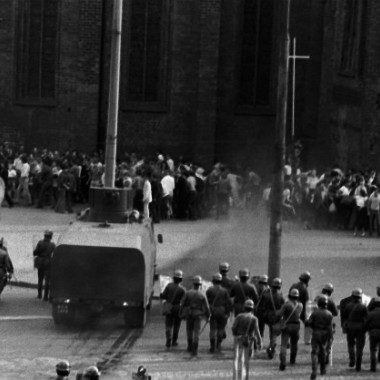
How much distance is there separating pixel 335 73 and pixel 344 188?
7873mm

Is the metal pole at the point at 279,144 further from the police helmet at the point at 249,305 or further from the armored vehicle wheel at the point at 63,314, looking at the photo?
the police helmet at the point at 249,305

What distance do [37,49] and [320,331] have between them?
24421mm

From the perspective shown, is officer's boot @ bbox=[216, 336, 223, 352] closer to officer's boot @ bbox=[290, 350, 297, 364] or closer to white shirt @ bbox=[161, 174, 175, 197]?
officer's boot @ bbox=[290, 350, 297, 364]

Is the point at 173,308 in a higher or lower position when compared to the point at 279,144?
lower

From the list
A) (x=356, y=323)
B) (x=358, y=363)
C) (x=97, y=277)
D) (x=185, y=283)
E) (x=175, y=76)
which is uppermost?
(x=175, y=76)

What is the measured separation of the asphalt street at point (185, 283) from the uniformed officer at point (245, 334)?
0.60 m

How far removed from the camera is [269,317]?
23.3 m

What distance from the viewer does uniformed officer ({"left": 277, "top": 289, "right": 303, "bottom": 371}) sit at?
72.9ft

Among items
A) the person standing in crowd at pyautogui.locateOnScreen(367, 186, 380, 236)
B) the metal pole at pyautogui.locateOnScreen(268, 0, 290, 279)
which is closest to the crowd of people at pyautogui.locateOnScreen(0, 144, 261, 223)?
Result: the person standing in crowd at pyautogui.locateOnScreen(367, 186, 380, 236)

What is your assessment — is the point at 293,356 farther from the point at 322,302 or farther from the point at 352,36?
the point at 352,36

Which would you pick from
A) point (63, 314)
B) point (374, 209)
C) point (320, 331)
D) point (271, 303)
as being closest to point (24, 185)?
point (374, 209)

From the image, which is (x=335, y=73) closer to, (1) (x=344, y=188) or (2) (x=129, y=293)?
(1) (x=344, y=188)

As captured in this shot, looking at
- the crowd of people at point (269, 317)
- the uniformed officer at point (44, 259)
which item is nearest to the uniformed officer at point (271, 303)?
the crowd of people at point (269, 317)

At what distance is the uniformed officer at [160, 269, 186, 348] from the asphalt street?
196mm
